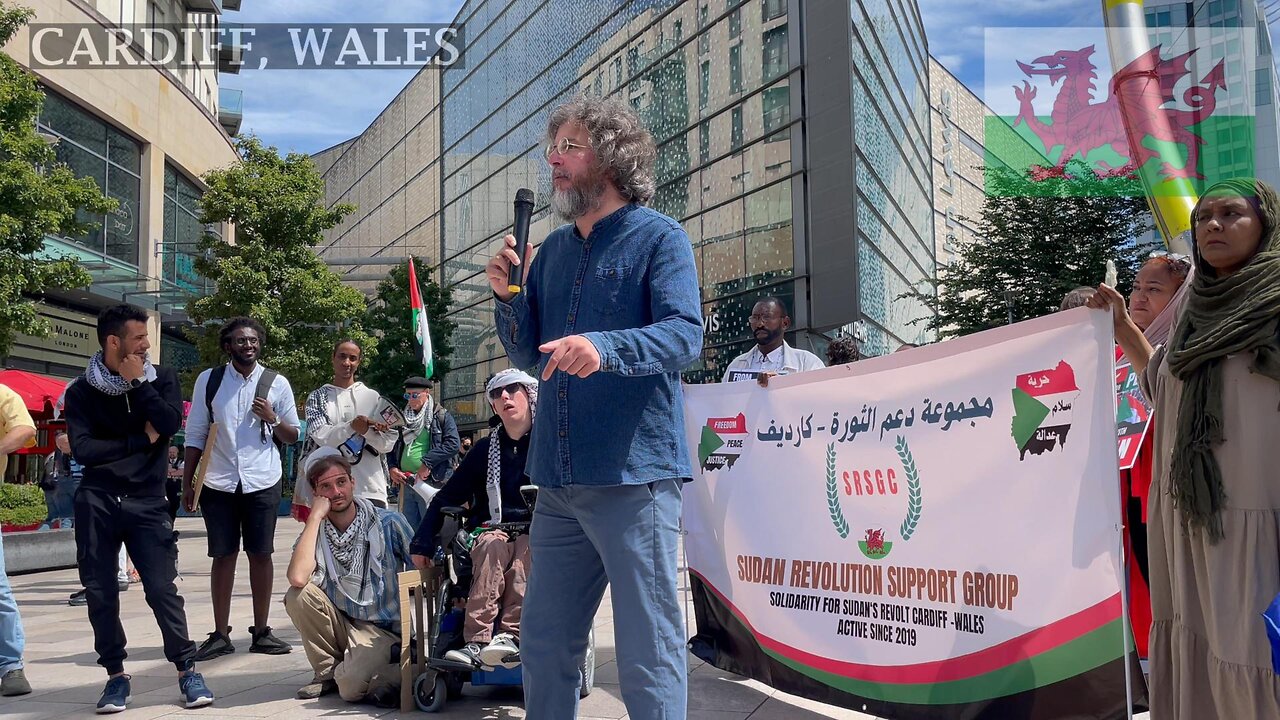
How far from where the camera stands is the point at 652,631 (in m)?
2.36

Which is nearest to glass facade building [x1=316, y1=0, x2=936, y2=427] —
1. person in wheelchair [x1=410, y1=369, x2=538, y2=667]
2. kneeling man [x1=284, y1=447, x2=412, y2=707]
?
kneeling man [x1=284, y1=447, x2=412, y2=707]

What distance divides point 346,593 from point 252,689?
0.73 metres

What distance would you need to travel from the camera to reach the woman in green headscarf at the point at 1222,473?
2.53 meters

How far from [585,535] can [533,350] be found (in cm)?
51

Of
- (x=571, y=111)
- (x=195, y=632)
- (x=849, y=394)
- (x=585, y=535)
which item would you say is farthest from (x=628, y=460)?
(x=195, y=632)

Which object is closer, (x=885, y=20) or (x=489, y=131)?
(x=885, y=20)

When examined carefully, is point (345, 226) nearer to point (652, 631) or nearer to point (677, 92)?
point (677, 92)

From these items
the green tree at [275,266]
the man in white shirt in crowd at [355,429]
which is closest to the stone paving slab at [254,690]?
the man in white shirt in crowd at [355,429]

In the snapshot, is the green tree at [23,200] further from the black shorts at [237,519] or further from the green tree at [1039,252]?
the green tree at [1039,252]

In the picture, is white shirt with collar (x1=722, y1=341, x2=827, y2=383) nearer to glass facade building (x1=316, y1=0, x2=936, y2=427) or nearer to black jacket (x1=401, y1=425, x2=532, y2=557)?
black jacket (x1=401, y1=425, x2=532, y2=557)

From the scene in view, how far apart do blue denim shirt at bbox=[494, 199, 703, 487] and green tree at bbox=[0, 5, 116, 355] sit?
43.4 ft

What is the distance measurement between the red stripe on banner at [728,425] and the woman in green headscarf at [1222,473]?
206 cm

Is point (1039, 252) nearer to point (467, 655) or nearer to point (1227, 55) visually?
point (1227, 55)

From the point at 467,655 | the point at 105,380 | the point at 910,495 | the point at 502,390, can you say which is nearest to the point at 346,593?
the point at 467,655
